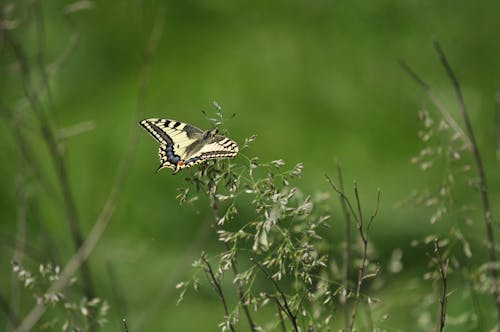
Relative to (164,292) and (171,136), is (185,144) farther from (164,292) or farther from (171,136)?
(164,292)

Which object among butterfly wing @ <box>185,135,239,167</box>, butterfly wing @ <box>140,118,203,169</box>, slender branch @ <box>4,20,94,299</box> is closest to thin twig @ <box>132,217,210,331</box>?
slender branch @ <box>4,20,94,299</box>

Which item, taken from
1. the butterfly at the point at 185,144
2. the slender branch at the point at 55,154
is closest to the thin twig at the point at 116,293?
the slender branch at the point at 55,154

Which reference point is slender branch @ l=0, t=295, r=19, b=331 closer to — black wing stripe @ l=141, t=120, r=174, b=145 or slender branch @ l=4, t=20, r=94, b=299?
slender branch @ l=4, t=20, r=94, b=299

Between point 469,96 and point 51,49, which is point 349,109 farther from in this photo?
point 51,49

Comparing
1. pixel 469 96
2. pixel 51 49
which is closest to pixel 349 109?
pixel 469 96

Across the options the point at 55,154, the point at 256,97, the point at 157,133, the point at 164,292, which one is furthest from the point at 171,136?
the point at 256,97
